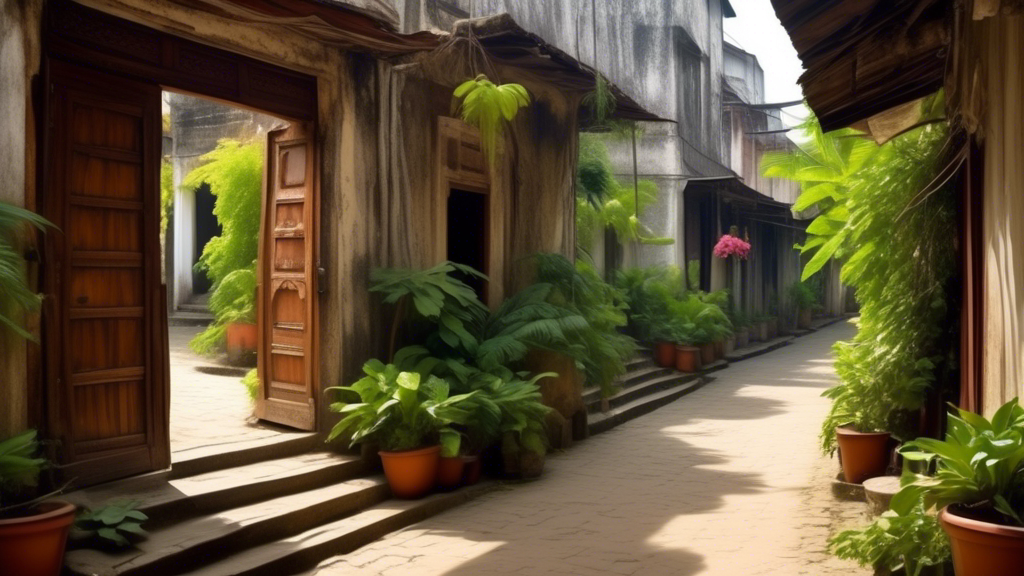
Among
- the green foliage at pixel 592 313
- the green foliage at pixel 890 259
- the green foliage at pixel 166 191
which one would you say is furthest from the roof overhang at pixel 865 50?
the green foliage at pixel 166 191

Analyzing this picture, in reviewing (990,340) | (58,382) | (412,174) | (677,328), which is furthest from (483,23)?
(677,328)

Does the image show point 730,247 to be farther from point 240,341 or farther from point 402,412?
point 402,412

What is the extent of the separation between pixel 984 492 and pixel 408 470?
4.54m

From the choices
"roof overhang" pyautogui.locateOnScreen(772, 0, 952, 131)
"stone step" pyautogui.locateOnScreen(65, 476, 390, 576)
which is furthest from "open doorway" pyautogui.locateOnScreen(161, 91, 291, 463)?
"roof overhang" pyautogui.locateOnScreen(772, 0, 952, 131)

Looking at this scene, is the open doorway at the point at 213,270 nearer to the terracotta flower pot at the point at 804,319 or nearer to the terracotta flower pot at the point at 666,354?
the terracotta flower pot at the point at 666,354

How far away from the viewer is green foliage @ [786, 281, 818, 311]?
27916 millimetres

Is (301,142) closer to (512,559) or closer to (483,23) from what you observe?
(483,23)

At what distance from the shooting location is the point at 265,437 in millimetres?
8070

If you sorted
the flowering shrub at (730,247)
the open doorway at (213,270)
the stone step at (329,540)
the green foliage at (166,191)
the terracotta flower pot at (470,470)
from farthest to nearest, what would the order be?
the flowering shrub at (730,247)
the green foliage at (166,191)
the open doorway at (213,270)
the terracotta flower pot at (470,470)
the stone step at (329,540)

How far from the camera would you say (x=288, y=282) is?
8.68 meters

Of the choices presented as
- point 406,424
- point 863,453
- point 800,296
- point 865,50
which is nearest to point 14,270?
point 406,424

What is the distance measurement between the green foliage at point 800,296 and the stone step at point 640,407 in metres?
11.8

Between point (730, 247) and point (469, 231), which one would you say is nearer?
point (469, 231)

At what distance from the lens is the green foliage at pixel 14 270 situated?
500 cm
